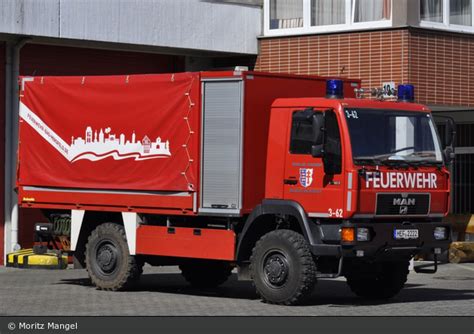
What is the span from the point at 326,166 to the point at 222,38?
9.40 metres

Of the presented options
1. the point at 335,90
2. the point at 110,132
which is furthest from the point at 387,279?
Answer: the point at 110,132

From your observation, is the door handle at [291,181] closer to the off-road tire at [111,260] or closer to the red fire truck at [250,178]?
the red fire truck at [250,178]

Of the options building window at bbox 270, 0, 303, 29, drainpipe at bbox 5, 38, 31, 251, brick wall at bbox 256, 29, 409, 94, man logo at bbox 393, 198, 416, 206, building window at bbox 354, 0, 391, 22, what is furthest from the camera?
building window at bbox 270, 0, 303, 29

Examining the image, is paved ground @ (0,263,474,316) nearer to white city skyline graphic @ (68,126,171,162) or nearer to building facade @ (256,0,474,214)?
white city skyline graphic @ (68,126,171,162)

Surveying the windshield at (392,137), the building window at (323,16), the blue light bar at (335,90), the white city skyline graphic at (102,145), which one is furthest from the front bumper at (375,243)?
the building window at (323,16)

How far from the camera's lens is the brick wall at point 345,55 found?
2306 centimetres

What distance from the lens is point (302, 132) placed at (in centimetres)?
1592

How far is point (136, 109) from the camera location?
17453 mm

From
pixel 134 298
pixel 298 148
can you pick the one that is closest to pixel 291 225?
pixel 298 148

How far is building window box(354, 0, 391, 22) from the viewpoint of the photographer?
2347 cm

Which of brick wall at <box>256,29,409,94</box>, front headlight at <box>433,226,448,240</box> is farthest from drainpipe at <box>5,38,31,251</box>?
front headlight at <box>433,226,448,240</box>

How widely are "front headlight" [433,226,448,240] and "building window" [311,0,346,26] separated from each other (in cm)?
829

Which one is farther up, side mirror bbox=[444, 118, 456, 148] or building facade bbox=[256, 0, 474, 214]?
building facade bbox=[256, 0, 474, 214]

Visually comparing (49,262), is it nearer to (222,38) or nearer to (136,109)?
(136,109)
